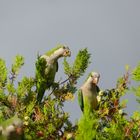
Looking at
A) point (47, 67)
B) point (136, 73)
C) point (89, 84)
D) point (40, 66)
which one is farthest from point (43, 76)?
point (136, 73)

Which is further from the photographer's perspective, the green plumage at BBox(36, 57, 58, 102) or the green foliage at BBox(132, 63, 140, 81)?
the green plumage at BBox(36, 57, 58, 102)

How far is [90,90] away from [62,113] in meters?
0.97

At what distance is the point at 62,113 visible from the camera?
9.48 m

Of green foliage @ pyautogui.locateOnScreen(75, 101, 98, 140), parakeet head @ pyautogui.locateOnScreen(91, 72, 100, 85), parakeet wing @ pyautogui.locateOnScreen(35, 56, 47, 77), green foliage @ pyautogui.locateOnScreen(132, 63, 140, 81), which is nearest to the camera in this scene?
green foliage @ pyautogui.locateOnScreen(75, 101, 98, 140)

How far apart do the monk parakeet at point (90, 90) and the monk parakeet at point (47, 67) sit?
0.97 meters

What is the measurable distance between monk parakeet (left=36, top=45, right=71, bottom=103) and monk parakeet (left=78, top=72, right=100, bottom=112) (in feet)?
3.20

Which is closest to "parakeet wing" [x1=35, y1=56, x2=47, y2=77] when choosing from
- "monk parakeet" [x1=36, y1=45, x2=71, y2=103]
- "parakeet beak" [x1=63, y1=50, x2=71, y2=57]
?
"monk parakeet" [x1=36, y1=45, x2=71, y2=103]

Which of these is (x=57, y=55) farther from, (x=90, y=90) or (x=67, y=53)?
(x=90, y=90)

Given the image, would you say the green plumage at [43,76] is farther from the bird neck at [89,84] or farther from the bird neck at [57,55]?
the bird neck at [89,84]

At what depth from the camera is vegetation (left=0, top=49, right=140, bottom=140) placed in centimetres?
645

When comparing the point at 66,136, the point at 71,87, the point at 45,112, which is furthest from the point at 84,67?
the point at 66,136

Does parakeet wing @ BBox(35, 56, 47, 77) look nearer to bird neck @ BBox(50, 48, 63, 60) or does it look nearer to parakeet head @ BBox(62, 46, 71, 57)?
bird neck @ BBox(50, 48, 63, 60)

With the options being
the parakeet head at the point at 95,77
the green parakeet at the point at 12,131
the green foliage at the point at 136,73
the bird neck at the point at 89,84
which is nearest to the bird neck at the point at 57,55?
the bird neck at the point at 89,84

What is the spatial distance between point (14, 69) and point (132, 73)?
12.7 ft
